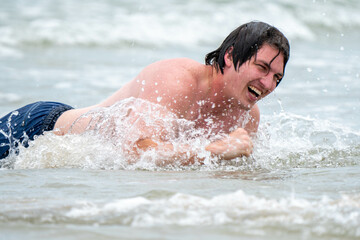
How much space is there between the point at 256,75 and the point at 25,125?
2019 mm

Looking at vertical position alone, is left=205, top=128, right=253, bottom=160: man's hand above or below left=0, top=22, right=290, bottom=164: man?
below

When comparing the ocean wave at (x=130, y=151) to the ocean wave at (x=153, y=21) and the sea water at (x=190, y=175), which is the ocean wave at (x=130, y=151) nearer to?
the sea water at (x=190, y=175)

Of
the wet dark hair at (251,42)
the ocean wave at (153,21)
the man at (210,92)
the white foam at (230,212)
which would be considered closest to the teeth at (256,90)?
the man at (210,92)

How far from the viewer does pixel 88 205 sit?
3.05m

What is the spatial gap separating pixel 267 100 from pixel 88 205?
18.2 ft

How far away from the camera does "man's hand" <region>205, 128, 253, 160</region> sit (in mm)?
4254

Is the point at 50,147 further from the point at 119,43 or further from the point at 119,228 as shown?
the point at 119,43

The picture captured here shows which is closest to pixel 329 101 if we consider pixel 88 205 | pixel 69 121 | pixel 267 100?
pixel 267 100

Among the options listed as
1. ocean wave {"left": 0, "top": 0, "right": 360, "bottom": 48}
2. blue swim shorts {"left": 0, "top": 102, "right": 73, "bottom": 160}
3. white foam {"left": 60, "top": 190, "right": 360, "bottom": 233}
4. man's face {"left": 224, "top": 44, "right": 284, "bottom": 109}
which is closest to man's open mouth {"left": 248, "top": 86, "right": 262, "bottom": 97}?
man's face {"left": 224, "top": 44, "right": 284, "bottom": 109}

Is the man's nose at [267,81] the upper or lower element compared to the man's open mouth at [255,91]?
upper

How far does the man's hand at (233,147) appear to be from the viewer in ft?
14.0

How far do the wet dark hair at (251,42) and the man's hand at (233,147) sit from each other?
0.65 metres

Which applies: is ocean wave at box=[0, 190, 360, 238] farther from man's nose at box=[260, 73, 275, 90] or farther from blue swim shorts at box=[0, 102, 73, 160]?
blue swim shorts at box=[0, 102, 73, 160]

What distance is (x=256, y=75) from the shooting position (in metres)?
4.57
